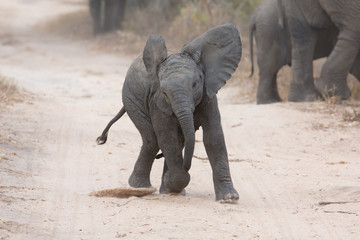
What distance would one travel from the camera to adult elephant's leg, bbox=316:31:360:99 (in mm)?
10297

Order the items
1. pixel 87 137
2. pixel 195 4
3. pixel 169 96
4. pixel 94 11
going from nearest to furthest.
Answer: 1. pixel 169 96
2. pixel 87 137
3. pixel 195 4
4. pixel 94 11

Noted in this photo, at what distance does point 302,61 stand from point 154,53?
5.03 meters

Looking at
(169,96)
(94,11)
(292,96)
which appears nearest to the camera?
(169,96)

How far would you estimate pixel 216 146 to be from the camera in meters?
6.44

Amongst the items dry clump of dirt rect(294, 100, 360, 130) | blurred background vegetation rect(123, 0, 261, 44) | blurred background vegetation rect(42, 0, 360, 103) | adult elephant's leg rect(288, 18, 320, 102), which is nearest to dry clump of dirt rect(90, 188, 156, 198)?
dry clump of dirt rect(294, 100, 360, 130)

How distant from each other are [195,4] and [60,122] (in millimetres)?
8935

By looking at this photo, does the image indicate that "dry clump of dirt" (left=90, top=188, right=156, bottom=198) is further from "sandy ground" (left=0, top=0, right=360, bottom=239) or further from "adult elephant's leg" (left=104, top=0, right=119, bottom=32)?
"adult elephant's leg" (left=104, top=0, right=119, bottom=32)

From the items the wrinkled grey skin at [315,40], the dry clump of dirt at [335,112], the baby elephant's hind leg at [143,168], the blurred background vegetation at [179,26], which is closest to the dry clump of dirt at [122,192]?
the baby elephant's hind leg at [143,168]

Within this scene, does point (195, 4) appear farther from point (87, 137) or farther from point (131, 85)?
point (131, 85)

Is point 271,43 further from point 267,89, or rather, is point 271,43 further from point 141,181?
point 141,181

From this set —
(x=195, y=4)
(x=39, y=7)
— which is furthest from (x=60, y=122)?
(x=39, y=7)

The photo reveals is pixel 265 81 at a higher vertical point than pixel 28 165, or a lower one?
lower

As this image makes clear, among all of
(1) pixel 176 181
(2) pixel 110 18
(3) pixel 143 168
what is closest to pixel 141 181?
(3) pixel 143 168

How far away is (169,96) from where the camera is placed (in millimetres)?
5973
